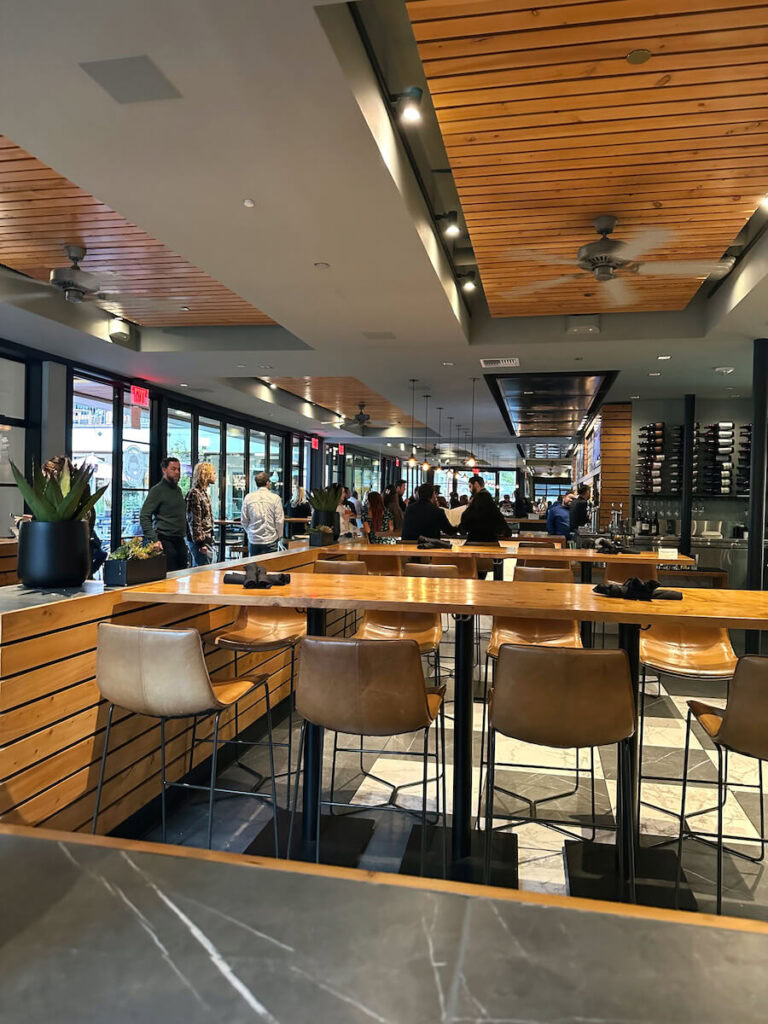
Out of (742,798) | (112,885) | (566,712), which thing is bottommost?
(742,798)

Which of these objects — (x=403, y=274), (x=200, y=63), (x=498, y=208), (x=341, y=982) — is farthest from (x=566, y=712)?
(x=403, y=274)

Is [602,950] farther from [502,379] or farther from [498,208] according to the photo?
[502,379]

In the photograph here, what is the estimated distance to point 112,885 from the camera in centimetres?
82

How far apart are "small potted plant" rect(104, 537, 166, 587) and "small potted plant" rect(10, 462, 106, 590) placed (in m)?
0.15

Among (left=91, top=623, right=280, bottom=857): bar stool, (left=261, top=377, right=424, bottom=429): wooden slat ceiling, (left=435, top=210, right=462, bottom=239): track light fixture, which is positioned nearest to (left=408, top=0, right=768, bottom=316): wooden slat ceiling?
(left=435, top=210, right=462, bottom=239): track light fixture

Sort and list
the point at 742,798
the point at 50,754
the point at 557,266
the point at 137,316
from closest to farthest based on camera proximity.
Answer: the point at 50,754 < the point at 742,798 < the point at 557,266 < the point at 137,316

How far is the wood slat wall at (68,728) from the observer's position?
7.43 feet

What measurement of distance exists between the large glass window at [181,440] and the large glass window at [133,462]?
48 cm

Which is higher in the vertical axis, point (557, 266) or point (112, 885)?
point (557, 266)

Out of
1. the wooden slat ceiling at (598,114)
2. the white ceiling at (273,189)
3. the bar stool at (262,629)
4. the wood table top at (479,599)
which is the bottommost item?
the bar stool at (262,629)

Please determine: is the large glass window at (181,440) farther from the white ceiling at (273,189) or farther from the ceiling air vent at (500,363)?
the ceiling air vent at (500,363)

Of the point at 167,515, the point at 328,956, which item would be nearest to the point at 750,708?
the point at 328,956

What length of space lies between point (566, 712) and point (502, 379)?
6863mm

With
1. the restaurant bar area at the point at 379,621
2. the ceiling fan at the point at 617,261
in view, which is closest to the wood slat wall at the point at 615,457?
the restaurant bar area at the point at 379,621
